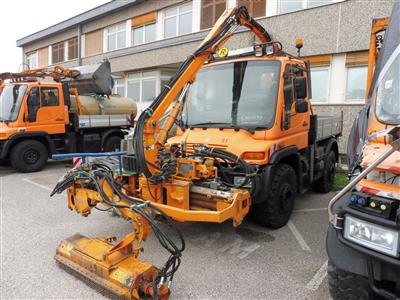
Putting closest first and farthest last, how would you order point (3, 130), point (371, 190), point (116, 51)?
point (371, 190), point (3, 130), point (116, 51)

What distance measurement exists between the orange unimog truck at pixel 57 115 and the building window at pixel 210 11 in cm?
517

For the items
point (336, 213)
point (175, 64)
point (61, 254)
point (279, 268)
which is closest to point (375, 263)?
point (336, 213)

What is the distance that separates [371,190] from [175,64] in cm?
1382

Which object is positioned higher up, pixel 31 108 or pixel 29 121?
pixel 31 108

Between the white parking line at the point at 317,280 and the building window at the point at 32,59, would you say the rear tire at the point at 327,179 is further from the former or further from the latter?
the building window at the point at 32,59

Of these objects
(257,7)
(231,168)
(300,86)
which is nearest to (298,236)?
(231,168)

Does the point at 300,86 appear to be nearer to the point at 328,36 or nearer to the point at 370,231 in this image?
the point at 370,231

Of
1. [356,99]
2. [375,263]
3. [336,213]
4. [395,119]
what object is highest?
[356,99]

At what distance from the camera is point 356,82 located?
939cm

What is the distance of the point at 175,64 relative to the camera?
14922 millimetres

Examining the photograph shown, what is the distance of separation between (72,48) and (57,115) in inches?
557

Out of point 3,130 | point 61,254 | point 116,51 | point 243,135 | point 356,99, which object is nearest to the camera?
point 61,254

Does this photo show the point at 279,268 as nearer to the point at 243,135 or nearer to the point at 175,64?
the point at 243,135

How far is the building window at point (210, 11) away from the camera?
12469 millimetres
